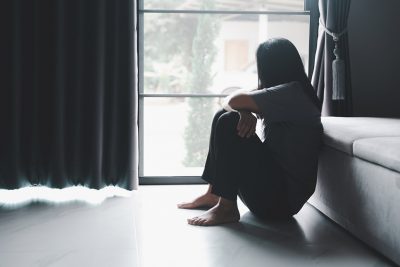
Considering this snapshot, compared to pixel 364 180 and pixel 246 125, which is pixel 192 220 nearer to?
pixel 246 125

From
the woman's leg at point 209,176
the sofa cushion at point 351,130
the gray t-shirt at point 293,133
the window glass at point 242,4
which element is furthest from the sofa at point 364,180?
the window glass at point 242,4

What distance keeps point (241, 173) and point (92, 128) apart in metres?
1.06

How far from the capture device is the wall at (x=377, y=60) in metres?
3.29

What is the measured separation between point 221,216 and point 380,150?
0.84 metres

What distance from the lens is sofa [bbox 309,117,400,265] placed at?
1904mm

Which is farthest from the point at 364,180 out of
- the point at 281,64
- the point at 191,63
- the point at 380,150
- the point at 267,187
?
the point at 191,63

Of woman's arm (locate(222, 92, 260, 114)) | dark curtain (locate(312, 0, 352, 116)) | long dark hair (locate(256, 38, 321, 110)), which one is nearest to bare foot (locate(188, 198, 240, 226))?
woman's arm (locate(222, 92, 260, 114))

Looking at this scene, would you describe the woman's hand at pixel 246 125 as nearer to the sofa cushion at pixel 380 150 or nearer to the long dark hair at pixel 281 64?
the long dark hair at pixel 281 64

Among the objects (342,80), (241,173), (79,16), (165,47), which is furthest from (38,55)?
(165,47)

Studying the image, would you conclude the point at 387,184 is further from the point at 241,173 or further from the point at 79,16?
the point at 79,16

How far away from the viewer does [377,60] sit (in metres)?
3.31

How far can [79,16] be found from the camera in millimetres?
2959

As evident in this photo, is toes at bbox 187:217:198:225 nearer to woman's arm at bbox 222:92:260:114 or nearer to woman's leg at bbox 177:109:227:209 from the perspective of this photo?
woman's leg at bbox 177:109:227:209

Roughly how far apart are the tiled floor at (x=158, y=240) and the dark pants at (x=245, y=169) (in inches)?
6.2
